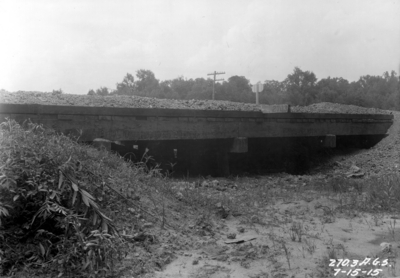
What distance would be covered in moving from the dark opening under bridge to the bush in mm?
1869

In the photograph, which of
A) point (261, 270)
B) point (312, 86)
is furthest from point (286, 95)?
point (261, 270)

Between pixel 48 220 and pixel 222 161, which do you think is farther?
pixel 222 161

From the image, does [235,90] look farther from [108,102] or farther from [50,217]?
[50,217]

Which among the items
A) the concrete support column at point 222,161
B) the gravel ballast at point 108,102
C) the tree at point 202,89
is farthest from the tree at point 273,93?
the concrete support column at point 222,161

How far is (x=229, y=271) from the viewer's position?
3.89 m

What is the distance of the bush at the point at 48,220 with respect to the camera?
3561 millimetres

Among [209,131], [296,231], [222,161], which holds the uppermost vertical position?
[209,131]

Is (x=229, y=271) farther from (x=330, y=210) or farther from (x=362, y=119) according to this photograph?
(x=362, y=119)

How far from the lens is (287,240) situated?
476 centimetres

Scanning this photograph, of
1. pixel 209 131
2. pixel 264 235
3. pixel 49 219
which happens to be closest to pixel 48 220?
pixel 49 219

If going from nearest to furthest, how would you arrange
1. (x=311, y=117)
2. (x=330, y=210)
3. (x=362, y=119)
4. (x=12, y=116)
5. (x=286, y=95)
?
(x=330, y=210) → (x=12, y=116) → (x=311, y=117) → (x=362, y=119) → (x=286, y=95)

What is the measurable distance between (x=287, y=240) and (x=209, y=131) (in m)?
6.33

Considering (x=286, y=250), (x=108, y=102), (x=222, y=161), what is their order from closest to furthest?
(x=286, y=250), (x=108, y=102), (x=222, y=161)

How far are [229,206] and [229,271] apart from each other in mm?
2449
